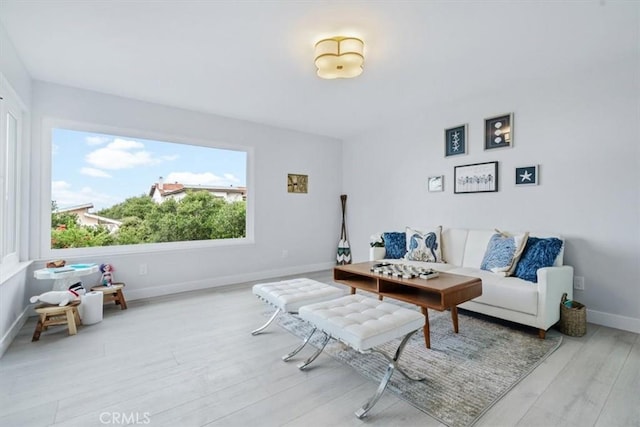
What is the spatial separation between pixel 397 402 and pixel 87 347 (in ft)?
7.80

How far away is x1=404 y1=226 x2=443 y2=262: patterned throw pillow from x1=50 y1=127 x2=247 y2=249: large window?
2482 millimetres

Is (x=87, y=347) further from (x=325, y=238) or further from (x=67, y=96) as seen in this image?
(x=325, y=238)

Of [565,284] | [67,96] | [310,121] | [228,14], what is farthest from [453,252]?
[67,96]

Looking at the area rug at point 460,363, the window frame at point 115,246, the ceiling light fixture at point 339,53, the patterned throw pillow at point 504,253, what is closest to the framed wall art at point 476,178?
the patterned throw pillow at point 504,253

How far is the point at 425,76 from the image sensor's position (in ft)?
9.98

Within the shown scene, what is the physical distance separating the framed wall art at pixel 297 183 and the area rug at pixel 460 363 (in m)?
2.58

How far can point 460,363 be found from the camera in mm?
2086

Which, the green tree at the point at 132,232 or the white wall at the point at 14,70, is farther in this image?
the green tree at the point at 132,232

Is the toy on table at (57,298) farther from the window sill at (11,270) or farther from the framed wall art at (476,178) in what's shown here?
the framed wall art at (476,178)

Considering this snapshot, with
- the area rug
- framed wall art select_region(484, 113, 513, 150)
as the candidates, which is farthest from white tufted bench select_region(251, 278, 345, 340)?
framed wall art select_region(484, 113, 513, 150)

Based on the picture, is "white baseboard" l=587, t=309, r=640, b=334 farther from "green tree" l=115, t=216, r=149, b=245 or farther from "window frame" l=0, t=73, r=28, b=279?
"window frame" l=0, t=73, r=28, b=279

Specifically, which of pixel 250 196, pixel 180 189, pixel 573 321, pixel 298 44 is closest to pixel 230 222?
pixel 250 196
